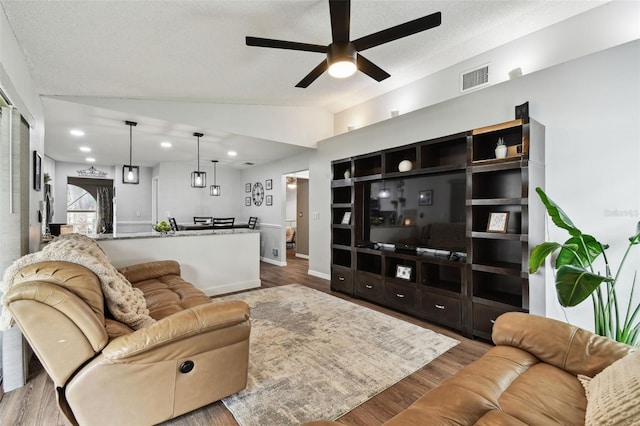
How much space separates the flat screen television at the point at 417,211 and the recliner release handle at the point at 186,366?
2.74 meters

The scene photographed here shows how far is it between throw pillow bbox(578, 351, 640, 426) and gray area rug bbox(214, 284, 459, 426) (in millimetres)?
1264

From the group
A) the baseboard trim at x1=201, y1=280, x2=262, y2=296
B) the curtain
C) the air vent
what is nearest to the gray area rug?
the baseboard trim at x1=201, y1=280, x2=262, y2=296

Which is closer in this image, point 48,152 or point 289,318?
point 289,318

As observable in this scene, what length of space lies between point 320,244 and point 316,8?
150 inches

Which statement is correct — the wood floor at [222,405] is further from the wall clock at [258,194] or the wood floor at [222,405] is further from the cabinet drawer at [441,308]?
the wall clock at [258,194]

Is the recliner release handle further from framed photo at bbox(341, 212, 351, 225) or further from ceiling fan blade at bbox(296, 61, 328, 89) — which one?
framed photo at bbox(341, 212, 351, 225)

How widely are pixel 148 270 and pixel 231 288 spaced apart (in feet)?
4.86

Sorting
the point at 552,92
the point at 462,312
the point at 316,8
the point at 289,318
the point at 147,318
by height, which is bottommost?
the point at 289,318

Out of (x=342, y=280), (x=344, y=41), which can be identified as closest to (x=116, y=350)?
(x=344, y=41)

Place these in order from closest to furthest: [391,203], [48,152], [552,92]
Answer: [552,92], [391,203], [48,152]

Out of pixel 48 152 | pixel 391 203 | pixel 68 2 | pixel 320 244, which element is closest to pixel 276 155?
pixel 320 244

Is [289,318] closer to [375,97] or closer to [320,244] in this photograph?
[320,244]

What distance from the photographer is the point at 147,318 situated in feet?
6.31

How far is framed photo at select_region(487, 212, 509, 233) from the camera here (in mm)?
2865
